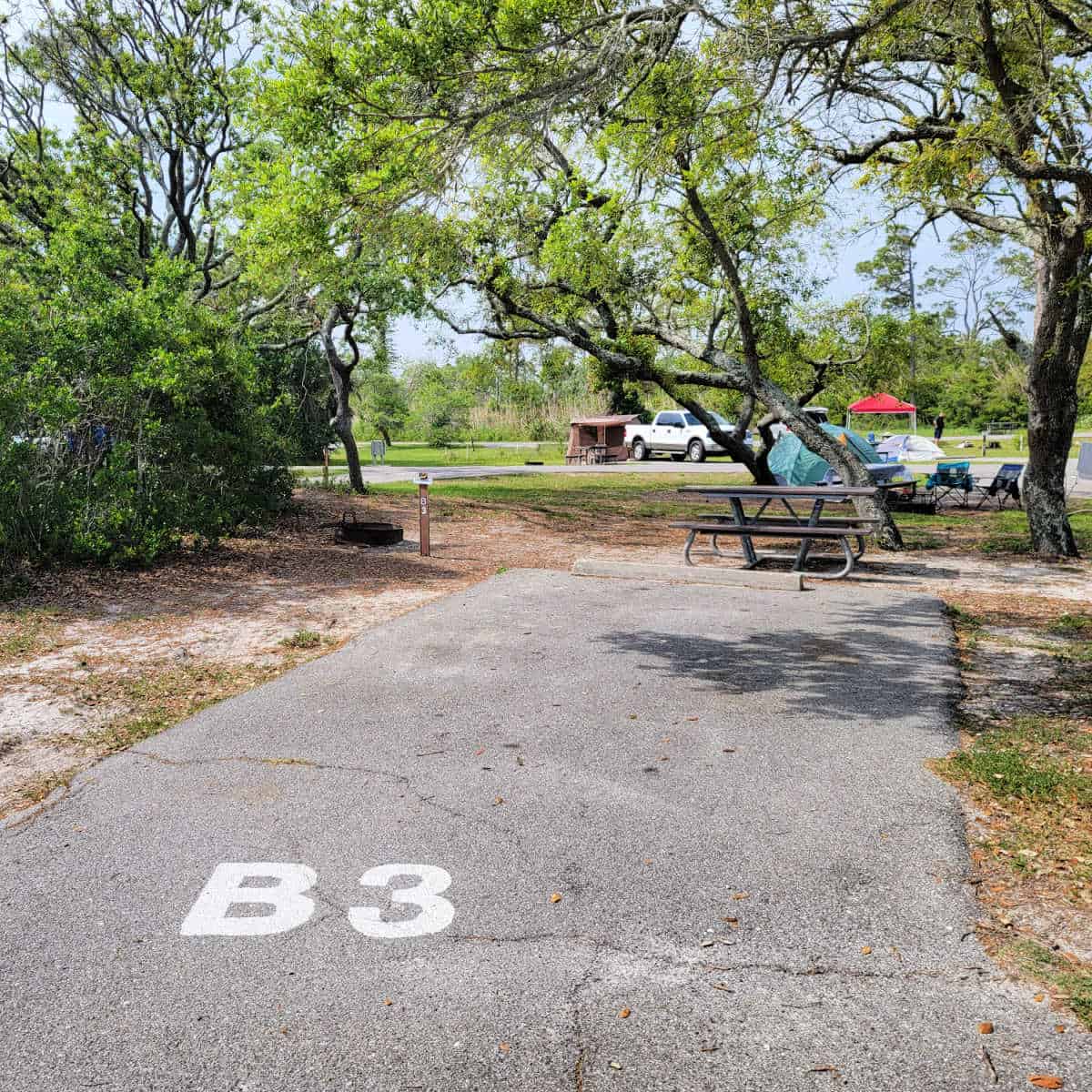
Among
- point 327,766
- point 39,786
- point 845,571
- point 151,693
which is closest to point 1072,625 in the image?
point 845,571

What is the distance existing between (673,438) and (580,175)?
22343 mm

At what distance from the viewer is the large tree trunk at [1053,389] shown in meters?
10.8

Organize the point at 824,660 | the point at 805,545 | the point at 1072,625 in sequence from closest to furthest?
the point at 824,660 → the point at 1072,625 → the point at 805,545

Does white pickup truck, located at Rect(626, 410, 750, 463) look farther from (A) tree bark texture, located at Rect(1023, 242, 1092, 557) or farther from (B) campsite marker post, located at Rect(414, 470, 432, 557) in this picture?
(B) campsite marker post, located at Rect(414, 470, 432, 557)

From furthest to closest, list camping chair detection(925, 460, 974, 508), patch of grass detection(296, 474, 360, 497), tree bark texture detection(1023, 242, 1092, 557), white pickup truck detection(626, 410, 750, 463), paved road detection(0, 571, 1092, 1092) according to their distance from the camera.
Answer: white pickup truck detection(626, 410, 750, 463), patch of grass detection(296, 474, 360, 497), camping chair detection(925, 460, 974, 508), tree bark texture detection(1023, 242, 1092, 557), paved road detection(0, 571, 1092, 1092)

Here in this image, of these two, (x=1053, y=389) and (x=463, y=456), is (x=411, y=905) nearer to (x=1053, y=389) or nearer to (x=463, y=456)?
(x=1053, y=389)

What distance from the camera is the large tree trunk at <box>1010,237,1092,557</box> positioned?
10758 millimetres

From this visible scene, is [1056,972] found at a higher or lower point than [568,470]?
lower

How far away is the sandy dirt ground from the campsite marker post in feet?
0.54

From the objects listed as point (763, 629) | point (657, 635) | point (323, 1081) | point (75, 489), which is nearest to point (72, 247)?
point (75, 489)

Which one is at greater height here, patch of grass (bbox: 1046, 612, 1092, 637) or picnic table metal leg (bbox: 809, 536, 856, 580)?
picnic table metal leg (bbox: 809, 536, 856, 580)

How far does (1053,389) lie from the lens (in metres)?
11.2

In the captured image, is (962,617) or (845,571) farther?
(845,571)

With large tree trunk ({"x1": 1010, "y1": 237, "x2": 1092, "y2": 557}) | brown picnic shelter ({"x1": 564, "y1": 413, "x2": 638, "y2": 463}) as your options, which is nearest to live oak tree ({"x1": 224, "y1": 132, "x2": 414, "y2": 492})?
large tree trunk ({"x1": 1010, "y1": 237, "x2": 1092, "y2": 557})
